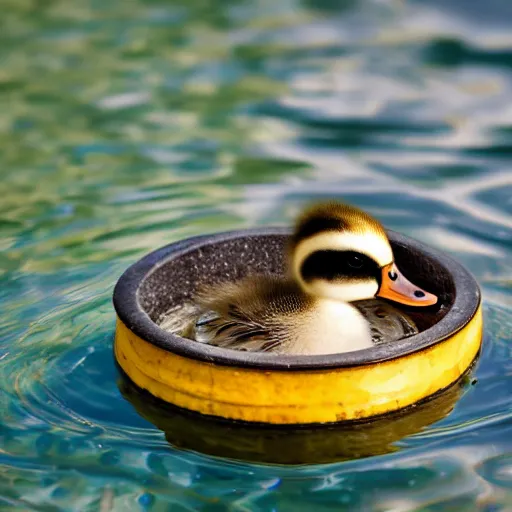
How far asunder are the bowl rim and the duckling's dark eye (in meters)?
0.42

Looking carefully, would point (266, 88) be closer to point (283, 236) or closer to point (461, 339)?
point (283, 236)

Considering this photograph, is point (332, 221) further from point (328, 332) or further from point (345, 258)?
point (328, 332)

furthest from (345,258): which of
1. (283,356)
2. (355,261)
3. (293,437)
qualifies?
(293,437)

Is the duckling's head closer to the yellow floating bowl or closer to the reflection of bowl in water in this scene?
the yellow floating bowl

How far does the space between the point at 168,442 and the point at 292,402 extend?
567mm

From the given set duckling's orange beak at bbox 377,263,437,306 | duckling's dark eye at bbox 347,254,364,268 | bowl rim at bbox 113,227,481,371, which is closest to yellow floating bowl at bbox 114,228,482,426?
bowl rim at bbox 113,227,481,371

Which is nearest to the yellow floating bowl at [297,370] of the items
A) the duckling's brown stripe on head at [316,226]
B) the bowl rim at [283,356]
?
the bowl rim at [283,356]

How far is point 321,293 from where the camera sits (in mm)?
5000

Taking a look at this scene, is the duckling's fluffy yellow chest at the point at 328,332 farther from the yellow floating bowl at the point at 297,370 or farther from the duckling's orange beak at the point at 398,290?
the yellow floating bowl at the point at 297,370

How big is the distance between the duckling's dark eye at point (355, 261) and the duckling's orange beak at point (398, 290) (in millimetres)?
118

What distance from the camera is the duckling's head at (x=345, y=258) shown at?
16.1 ft

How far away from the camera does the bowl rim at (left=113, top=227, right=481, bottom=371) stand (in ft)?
14.5

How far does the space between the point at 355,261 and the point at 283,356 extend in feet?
2.25

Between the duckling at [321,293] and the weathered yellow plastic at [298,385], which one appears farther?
the duckling at [321,293]
